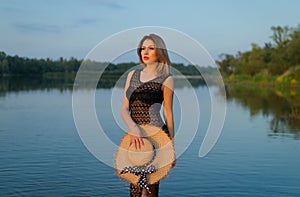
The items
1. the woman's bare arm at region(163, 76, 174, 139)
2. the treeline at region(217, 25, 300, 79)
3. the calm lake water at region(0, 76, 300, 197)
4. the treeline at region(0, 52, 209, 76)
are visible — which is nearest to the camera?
the woman's bare arm at region(163, 76, 174, 139)

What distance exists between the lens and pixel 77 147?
11305 millimetres

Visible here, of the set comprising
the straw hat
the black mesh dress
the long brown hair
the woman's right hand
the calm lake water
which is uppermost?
the long brown hair

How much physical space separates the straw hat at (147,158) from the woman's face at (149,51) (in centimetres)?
53

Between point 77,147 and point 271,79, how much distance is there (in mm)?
52065

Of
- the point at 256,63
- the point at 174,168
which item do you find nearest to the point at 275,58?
the point at 256,63

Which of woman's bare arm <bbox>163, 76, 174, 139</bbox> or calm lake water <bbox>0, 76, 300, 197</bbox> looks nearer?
woman's bare arm <bbox>163, 76, 174, 139</bbox>

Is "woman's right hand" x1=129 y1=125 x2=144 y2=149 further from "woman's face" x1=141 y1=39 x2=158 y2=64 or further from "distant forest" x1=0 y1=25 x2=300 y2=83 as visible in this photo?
"distant forest" x1=0 y1=25 x2=300 y2=83

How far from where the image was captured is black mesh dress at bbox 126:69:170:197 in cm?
383

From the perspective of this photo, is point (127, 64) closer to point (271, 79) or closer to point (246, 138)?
point (246, 138)

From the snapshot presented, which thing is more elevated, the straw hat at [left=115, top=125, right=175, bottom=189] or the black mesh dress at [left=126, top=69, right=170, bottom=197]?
the black mesh dress at [left=126, top=69, right=170, bottom=197]

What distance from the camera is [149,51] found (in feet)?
12.7

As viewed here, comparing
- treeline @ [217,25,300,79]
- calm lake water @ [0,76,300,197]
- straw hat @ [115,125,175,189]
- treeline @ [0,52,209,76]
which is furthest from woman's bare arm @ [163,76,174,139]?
treeline @ [0,52,209,76]

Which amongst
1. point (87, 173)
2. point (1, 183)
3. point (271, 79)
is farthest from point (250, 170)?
point (271, 79)

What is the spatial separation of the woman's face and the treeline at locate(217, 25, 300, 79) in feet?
167
